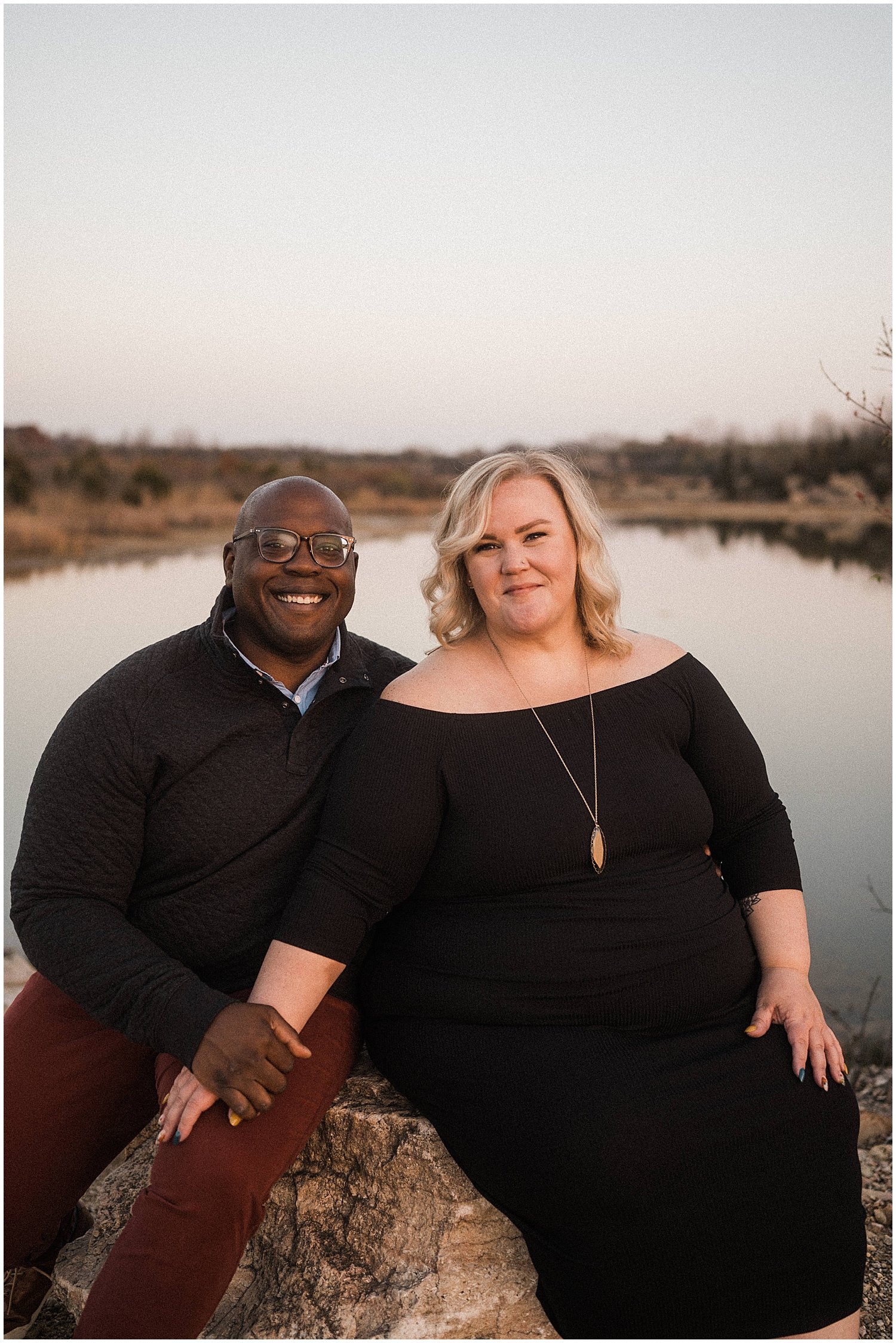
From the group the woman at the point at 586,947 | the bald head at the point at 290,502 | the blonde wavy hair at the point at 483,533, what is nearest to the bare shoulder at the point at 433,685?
the woman at the point at 586,947

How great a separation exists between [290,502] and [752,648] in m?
10.7

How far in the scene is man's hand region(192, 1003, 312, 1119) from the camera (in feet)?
7.09

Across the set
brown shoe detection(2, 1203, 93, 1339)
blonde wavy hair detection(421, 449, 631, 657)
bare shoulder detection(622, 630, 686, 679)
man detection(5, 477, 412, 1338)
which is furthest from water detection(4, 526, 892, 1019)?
brown shoe detection(2, 1203, 93, 1339)

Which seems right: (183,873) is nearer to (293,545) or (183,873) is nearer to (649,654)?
(293,545)

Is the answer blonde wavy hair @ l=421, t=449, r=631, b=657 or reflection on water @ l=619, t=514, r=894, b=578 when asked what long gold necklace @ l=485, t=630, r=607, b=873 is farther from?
reflection on water @ l=619, t=514, r=894, b=578

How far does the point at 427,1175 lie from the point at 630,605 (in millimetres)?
10835

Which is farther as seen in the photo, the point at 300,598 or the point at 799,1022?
the point at 300,598

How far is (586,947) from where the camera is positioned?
7.75ft

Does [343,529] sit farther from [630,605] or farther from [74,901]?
[630,605]

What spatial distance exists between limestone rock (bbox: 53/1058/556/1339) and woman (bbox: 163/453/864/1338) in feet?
0.36

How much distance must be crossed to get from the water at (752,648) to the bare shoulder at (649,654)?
225 mm

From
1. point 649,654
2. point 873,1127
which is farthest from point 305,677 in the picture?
point 873,1127

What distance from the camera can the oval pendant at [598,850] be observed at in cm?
244

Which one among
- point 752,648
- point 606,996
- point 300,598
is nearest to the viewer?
point 606,996
